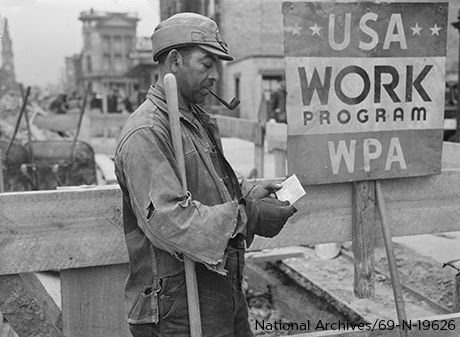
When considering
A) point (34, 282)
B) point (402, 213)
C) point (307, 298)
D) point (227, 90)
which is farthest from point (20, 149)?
point (227, 90)

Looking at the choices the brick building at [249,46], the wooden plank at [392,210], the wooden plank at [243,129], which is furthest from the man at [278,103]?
the wooden plank at [392,210]

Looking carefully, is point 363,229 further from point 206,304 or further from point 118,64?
point 118,64

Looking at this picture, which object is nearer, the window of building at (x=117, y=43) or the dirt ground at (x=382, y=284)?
the dirt ground at (x=382, y=284)

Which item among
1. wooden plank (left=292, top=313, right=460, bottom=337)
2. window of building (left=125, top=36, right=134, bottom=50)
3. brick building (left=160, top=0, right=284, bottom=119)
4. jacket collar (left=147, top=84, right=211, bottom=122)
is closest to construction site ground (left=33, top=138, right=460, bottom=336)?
wooden plank (left=292, top=313, right=460, bottom=337)

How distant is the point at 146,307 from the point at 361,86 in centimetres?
165

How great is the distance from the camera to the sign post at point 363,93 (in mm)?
2924

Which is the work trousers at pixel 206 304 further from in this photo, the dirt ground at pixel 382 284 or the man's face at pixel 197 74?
the dirt ground at pixel 382 284

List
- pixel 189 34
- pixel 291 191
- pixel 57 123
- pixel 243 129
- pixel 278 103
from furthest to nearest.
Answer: pixel 278 103 < pixel 57 123 < pixel 243 129 < pixel 291 191 < pixel 189 34

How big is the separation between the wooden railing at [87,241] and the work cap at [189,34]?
0.88 meters

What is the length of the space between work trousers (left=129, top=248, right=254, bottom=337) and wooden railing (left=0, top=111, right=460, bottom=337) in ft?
1.93

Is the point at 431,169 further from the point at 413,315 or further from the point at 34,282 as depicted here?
the point at 34,282

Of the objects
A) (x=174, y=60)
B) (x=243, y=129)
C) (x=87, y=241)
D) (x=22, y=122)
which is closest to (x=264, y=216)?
(x=174, y=60)

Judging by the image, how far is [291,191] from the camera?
2.44 metres

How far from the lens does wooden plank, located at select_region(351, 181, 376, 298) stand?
3.07 metres
